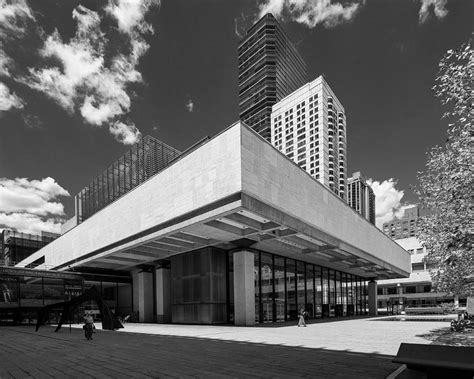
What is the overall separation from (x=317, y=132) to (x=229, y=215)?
13240 centimetres

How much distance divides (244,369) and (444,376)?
172 inches

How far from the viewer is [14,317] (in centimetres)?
3434

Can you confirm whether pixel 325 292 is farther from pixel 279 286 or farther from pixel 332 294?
pixel 279 286

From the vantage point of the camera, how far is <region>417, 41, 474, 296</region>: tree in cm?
941

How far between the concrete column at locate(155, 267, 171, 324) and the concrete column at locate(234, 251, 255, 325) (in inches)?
375

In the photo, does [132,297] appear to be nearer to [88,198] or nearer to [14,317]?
[14,317]

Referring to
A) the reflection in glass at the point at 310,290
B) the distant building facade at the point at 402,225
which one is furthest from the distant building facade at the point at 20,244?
the distant building facade at the point at 402,225

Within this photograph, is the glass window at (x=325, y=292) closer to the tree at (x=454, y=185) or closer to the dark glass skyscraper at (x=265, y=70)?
the tree at (x=454, y=185)

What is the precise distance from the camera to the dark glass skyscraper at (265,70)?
182875 mm

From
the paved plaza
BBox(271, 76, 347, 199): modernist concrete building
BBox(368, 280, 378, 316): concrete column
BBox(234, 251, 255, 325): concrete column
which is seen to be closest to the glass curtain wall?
BBox(234, 251, 255, 325): concrete column

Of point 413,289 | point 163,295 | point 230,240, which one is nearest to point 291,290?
point 230,240

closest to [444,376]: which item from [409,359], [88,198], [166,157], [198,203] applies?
[409,359]

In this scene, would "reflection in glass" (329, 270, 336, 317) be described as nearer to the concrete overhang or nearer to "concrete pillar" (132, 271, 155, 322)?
the concrete overhang

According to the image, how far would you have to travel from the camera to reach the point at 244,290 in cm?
2548
